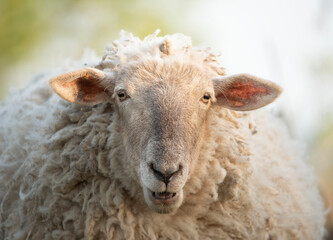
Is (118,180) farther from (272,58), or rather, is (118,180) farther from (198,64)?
(272,58)

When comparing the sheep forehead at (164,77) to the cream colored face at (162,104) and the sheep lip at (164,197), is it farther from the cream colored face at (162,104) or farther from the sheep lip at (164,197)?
the sheep lip at (164,197)

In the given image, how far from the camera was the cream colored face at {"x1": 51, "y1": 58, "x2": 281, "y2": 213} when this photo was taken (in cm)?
283

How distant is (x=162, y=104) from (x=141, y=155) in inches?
13.3

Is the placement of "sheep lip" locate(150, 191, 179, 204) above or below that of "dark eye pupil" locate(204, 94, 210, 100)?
below

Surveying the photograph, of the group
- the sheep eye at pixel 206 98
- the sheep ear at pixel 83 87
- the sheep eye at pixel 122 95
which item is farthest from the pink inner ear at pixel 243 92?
the sheep ear at pixel 83 87

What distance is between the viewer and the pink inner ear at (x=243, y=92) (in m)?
3.43

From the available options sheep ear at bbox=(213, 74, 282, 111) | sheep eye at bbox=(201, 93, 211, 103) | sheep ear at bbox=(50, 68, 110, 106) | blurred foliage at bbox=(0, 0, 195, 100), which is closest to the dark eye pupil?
sheep eye at bbox=(201, 93, 211, 103)

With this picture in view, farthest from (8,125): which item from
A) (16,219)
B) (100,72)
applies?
(100,72)

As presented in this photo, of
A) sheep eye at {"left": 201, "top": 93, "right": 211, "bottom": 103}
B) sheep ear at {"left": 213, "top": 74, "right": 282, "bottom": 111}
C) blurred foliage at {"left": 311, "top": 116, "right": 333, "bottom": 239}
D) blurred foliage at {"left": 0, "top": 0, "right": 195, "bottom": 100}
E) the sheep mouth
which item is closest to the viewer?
the sheep mouth

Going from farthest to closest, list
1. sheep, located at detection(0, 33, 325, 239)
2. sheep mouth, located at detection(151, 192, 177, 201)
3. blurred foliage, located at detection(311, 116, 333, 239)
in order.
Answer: blurred foliage, located at detection(311, 116, 333, 239)
sheep, located at detection(0, 33, 325, 239)
sheep mouth, located at detection(151, 192, 177, 201)

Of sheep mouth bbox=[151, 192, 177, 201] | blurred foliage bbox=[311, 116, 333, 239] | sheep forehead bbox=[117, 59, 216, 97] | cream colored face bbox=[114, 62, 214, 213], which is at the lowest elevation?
blurred foliage bbox=[311, 116, 333, 239]

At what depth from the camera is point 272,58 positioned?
647 centimetres

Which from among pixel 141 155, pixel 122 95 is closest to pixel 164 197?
pixel 141 155

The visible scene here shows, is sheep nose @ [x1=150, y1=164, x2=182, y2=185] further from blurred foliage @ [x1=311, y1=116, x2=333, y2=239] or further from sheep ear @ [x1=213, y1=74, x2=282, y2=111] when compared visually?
blurred foliage @ [x1=311, y1=116, x2=333, y2=239]
